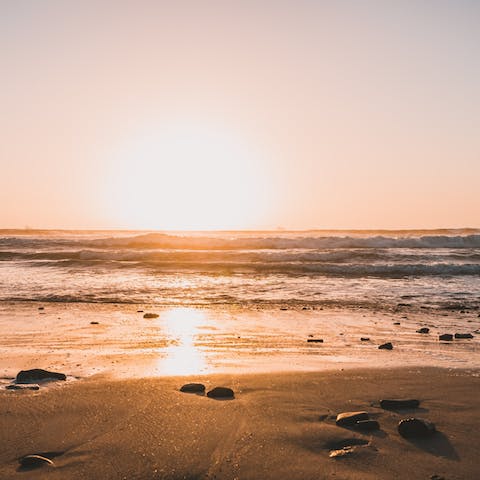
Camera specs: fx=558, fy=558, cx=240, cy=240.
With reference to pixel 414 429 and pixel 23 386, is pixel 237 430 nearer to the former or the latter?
pixel 414 429

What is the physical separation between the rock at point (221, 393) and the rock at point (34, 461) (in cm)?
189

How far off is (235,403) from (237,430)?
75 cm

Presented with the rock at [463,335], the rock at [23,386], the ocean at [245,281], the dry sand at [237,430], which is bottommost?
the ocean at [245,281]

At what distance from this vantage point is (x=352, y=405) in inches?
204

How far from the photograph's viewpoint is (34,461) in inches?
147

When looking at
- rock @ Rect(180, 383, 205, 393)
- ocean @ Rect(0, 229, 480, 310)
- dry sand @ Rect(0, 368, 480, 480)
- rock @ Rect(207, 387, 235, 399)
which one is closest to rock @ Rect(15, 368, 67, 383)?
dry sand @ Rect(0, 368, 480, 480)

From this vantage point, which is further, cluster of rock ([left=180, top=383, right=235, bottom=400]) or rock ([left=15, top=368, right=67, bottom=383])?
rock ([left=15, top=368, right=67, bottom=383])

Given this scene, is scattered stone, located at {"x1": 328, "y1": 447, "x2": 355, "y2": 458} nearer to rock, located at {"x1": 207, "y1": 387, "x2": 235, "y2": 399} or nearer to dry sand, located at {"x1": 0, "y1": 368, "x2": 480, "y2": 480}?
dry sand, located at {"x1": 0, "y1": 368, "x2": 480, "y2": 480}

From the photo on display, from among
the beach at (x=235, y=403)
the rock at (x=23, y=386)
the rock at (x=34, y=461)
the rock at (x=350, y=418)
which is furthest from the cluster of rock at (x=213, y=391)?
the rock at (x=34, y=461)

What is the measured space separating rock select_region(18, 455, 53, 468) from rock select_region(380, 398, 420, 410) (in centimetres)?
290

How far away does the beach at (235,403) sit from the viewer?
3.78 m

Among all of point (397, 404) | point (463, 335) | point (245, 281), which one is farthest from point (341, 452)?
point (245, 281)

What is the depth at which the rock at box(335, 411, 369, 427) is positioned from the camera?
4555mm

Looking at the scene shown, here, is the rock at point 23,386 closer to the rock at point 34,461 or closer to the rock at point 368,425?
the rock at point 34,461
